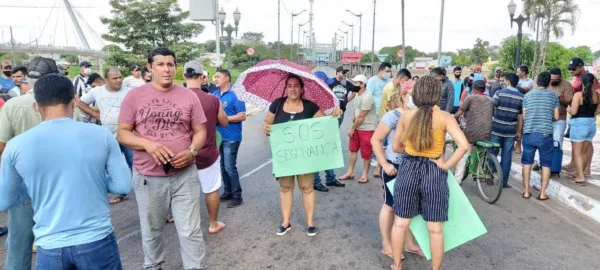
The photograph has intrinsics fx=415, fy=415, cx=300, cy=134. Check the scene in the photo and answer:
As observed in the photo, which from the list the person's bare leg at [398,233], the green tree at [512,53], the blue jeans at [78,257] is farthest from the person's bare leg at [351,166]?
the green tree at [512,53]

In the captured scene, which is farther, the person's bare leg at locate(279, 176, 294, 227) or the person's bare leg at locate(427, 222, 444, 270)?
the person's bare leg at locate(279, 176, 294, 227)

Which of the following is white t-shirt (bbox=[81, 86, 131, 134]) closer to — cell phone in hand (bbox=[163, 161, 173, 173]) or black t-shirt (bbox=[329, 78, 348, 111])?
cell phone in hand (bbox=[163, 161, 173, 173])

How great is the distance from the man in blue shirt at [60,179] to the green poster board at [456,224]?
2.34m

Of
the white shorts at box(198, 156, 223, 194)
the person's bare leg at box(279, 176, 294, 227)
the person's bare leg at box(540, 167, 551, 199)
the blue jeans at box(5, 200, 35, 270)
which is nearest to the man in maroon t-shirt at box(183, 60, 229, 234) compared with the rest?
the white shorts at box(198, 156, 223, 194)

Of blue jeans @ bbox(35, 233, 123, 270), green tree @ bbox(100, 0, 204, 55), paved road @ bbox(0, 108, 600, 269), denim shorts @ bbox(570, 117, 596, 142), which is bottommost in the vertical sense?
paved road @ bbox(0, 108, 600, 269)

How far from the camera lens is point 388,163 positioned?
11.8ft

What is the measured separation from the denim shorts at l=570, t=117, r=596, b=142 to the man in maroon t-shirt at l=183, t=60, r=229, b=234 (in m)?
5.46

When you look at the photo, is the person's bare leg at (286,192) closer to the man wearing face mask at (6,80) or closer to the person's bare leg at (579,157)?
the person's bare leg at (579,157)

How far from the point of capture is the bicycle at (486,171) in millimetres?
5602

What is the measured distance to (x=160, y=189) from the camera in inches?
126

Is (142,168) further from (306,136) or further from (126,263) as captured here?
(306,136)

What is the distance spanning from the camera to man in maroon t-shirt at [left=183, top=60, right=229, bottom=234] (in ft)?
13.4

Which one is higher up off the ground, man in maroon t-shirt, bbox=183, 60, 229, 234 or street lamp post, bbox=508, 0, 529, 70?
street lamp post, bbox=508, 0, 529, 70

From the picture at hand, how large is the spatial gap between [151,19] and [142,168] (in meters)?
33.5
